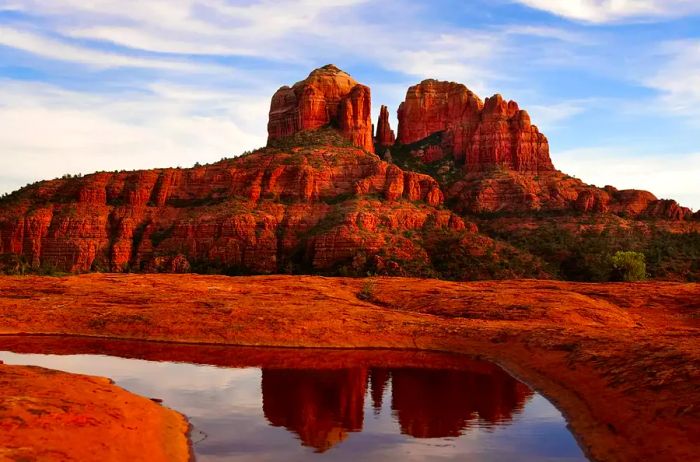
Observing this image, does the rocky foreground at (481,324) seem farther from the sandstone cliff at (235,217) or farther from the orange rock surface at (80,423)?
the sandstone cliff at (235,217)

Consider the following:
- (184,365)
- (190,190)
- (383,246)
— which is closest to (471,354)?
(184,365)

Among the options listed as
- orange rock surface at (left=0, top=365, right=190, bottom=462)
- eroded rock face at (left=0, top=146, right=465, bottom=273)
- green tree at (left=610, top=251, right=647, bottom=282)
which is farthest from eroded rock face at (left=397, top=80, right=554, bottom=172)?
orange rock surface at (left=0, top=365, right=190, bottom=462)

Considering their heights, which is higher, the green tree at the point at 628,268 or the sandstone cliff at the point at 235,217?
the sandstone cliff at the point at 235,217

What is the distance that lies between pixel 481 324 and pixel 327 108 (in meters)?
104

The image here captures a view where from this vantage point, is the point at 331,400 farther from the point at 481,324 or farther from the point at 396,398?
the point at 481,324

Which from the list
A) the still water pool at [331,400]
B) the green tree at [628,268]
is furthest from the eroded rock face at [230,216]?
the still water pool at [331,400]

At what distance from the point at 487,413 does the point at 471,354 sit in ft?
46.2

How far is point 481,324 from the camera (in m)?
45.6

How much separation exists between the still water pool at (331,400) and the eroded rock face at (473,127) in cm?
11005

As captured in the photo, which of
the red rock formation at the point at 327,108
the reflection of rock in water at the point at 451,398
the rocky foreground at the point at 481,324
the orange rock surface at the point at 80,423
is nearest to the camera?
the orange rock surface at the point at 80,423

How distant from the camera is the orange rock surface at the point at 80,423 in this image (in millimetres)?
17766

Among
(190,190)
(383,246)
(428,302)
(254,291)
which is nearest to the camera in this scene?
(428,302)

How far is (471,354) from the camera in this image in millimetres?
40031

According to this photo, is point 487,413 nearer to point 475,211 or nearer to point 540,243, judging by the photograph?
point 540,243
